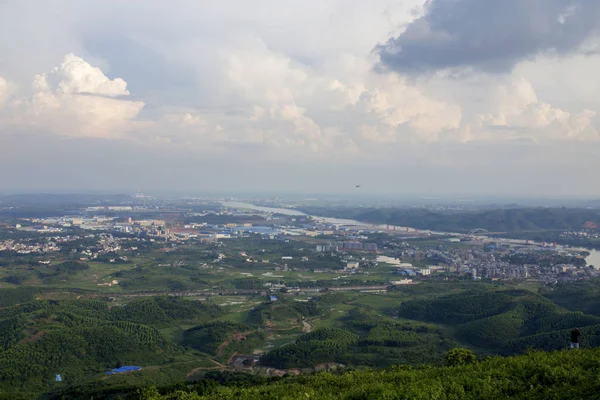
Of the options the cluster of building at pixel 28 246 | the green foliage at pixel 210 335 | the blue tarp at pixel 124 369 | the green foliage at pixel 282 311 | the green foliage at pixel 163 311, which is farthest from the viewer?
the cluster of building at pixel 28 246

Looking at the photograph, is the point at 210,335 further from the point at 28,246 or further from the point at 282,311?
the point at 28,246

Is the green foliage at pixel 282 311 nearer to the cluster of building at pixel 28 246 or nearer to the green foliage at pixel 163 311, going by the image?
the green foliage at pixel 163 311

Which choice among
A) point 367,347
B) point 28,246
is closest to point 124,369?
point 367,347

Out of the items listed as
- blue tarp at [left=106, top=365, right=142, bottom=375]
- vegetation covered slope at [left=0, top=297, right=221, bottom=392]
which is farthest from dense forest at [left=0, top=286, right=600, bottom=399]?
blue tarp at [left=106, top=365, right=142, bottom=375]

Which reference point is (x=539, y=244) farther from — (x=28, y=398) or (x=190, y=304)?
(x=28, y=398)

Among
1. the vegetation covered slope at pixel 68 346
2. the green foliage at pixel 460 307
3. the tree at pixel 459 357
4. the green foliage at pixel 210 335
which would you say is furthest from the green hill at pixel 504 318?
the vegetation covered slope at pixel 68 346

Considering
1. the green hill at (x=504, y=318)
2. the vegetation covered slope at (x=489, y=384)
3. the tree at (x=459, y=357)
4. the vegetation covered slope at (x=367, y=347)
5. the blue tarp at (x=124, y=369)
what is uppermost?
the vegetation covered slope at (x=489, y=384)

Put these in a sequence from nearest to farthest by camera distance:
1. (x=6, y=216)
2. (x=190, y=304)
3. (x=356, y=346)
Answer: (x=356, y=346)
(x=190, y=304)
(x=6, y=216)

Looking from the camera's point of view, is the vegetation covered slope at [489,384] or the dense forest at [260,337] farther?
the dense forest at [260,337]

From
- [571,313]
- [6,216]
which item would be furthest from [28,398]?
[6,216]

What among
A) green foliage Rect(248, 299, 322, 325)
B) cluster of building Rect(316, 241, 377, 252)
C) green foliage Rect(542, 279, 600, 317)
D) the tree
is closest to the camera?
the tree

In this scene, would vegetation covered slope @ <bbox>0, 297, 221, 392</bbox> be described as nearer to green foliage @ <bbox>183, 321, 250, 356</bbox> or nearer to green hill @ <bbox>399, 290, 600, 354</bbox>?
green foliage @ <bbox>183, 321, 250, 356</bbox>
